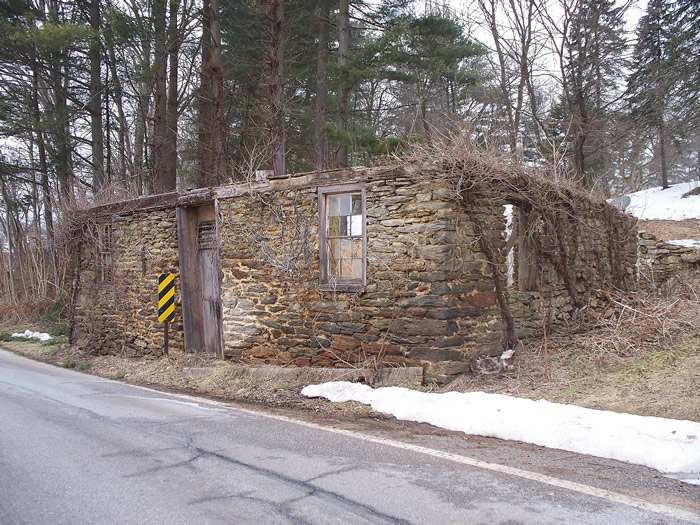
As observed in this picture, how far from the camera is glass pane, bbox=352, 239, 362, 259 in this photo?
A: 825 cm

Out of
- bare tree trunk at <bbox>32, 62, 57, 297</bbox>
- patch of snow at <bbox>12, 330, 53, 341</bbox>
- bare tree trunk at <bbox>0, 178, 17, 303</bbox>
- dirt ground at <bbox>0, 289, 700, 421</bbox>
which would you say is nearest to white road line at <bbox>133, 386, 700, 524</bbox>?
dirt ground at <bbox>0, 289, 700, 421</bbox>

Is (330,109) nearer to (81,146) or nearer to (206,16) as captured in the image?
(206,16)

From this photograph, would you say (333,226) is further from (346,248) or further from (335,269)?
(335,269)

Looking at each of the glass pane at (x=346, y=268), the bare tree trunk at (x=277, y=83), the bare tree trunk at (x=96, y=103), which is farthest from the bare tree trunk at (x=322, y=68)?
the glass pane at (x=346, y=268)

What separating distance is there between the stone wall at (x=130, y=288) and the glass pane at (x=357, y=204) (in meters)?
4.47

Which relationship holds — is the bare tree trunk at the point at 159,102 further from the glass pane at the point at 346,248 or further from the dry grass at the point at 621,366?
the dry grass at the point at 621,366

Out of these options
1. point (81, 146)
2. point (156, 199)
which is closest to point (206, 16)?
point (156, 199)

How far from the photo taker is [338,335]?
27.0 ft

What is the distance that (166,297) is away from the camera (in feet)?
35.1

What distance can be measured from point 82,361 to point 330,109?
11.0 meters

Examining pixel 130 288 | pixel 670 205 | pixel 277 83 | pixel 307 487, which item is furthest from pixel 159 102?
pixel 670 205

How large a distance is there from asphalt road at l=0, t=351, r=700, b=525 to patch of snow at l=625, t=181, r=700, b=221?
21682 millimetres

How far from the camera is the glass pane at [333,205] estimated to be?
8.39 metres

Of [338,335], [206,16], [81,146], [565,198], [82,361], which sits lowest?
[82,361]
